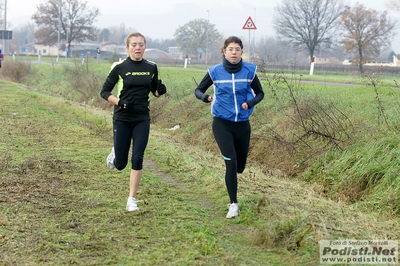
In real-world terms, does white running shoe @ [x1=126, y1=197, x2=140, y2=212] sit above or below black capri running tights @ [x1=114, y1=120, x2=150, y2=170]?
below

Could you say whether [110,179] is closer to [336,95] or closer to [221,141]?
[221,141]

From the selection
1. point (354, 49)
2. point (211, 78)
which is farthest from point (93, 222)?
point (354, 49)

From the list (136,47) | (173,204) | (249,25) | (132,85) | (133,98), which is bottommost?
(173,204)

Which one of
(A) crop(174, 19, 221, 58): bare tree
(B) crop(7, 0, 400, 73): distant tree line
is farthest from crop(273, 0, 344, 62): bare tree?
(A) crop(174, 19, 221, 58): bare tree

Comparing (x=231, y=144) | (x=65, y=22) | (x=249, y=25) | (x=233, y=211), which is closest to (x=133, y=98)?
(x=231, y=144)

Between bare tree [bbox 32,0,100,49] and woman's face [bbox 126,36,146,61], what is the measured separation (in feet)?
274

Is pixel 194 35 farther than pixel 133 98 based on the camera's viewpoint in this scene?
Yes

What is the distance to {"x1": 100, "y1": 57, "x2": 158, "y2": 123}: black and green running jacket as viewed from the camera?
7004 mm

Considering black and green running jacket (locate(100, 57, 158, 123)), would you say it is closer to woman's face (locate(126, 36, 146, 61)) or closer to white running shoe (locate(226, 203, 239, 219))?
woman's face (locate(126, 36, 146, 61))

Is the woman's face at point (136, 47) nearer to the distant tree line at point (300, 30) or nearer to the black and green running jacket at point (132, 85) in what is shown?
the black and green running jacket at point (132, 85)

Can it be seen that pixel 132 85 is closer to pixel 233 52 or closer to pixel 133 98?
pixel 133 98

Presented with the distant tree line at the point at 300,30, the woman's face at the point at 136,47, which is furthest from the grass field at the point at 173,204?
the distant tree line at the point at 300,30

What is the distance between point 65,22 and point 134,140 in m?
86.2

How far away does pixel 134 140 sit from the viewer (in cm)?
714
